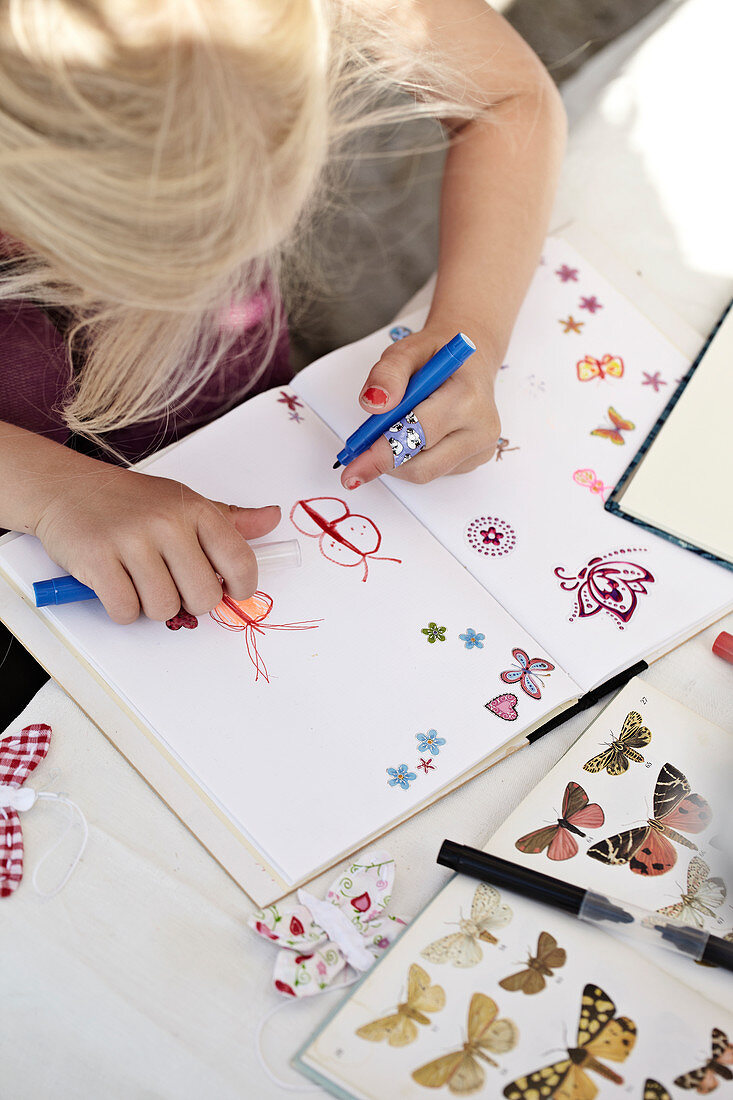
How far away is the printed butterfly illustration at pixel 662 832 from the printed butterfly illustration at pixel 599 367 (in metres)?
0.35

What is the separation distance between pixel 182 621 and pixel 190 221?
249 millimetres

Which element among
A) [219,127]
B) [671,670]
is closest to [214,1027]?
[671,670]

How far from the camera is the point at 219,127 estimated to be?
1.56 ft

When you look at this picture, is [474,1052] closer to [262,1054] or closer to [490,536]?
[262,1054]

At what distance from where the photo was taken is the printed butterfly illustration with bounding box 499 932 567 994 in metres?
0.44

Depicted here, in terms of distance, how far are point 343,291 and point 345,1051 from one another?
132 cm

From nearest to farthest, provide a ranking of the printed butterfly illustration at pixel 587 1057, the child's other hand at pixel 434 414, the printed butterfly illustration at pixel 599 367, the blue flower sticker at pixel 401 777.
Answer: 1. the printed butterfly illustration at pixel 587 1057
2. the blue flower sticker at pixel 401 777
3. the child's other hand at pixel 434 414
4. the printed butterfly illustration at pixel 599 367

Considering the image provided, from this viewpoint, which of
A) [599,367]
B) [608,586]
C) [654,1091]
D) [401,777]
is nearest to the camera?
[654,1091]

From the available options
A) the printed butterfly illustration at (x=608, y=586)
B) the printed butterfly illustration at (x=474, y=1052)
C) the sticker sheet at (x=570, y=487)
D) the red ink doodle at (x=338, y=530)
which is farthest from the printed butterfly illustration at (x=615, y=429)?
the printed butterfly illustration at (x=474, y=1052)

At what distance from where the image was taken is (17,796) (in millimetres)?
492

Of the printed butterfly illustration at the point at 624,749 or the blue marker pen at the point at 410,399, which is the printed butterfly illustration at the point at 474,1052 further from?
the blue marker pen at the point at 410,399

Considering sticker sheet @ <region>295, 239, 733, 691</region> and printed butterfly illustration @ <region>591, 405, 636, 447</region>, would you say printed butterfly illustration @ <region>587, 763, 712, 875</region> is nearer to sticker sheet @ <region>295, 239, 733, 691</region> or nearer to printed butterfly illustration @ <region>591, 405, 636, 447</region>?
sticker sheet @ <region>295, 239, 733, 691</region>

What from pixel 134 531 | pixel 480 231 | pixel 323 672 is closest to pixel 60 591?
pixel 134 531

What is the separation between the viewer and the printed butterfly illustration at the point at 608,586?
→ 1.99 feet
